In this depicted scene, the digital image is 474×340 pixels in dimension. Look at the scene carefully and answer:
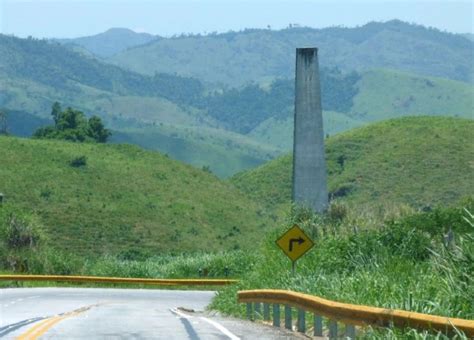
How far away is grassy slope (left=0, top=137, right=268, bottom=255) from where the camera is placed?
10650 cm

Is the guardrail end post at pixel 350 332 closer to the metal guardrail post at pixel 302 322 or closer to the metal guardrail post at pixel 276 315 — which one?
the metal guardrail post at pixel 302 322

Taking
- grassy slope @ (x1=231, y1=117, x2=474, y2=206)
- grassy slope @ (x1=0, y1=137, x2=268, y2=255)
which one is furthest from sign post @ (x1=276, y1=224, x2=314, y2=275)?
grassy slope @ (x1=231, y1=117, x2=474, y2=206)

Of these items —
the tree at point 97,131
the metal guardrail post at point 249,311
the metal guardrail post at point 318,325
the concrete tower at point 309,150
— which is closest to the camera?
the metal guardrail post at point 318,325

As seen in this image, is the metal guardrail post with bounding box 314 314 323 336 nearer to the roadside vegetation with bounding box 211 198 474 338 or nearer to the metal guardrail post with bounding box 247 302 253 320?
the roadside vegetation with bounding box 211 198 474 338

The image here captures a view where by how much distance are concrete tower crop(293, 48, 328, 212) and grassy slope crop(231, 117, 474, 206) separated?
67.5 meters

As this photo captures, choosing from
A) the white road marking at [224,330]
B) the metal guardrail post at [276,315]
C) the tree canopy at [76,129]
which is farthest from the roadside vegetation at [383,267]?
the tree canopy at [76,129]

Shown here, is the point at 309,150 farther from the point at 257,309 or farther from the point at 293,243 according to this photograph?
the point at 257,309

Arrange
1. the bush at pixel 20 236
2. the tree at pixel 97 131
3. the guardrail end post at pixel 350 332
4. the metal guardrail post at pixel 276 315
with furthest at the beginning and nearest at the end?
the tree at pixel 97 131 < the bush at pixel 20 236 < the metal guardrail post at pixel 276 315 < the guardrail end post at pixel 350 332

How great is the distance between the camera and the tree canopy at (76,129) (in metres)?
158

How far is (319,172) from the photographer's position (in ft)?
179

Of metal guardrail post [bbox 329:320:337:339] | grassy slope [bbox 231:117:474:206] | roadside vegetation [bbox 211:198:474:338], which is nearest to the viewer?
roadside vegetation [bbox 211:198:474:338]

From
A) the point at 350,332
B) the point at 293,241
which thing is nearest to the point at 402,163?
the point at 293,241

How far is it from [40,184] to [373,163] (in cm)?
4438

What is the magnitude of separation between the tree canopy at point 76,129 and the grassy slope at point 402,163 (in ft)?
72.7
